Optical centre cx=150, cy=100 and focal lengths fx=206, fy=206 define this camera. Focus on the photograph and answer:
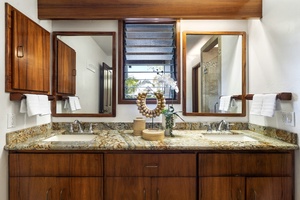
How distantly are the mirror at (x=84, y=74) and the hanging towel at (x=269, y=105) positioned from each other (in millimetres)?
1314

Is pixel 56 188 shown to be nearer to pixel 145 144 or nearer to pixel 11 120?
pixel 11 120

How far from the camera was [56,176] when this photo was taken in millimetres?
1433

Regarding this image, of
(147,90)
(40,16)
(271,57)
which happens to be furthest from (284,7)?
(40,16)

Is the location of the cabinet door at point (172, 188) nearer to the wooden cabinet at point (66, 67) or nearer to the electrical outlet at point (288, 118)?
the electrical outlet at point (288, 118)

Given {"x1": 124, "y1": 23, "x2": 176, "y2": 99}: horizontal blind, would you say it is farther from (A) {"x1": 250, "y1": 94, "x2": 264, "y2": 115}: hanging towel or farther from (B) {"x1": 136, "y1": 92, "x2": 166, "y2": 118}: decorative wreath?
(A) {"x1": 250, "y1": 94, "x2": 264, "y2": 115}: hanging towel

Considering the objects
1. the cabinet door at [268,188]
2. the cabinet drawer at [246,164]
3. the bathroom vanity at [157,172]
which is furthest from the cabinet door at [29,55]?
the cabinet door at [268,188]

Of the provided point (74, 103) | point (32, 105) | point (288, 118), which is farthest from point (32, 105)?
point (288, 118)

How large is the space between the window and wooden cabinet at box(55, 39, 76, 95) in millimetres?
498

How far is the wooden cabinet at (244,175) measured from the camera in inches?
56.7

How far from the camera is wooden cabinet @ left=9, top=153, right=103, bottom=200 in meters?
1.43

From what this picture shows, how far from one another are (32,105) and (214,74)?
63.6 inches

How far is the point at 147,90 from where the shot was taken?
78.6 inches

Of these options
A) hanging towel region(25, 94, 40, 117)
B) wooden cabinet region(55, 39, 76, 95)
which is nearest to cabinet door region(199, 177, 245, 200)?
hanging towel region(25, 94, 40, 117)

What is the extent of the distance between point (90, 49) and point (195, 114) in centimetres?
122
